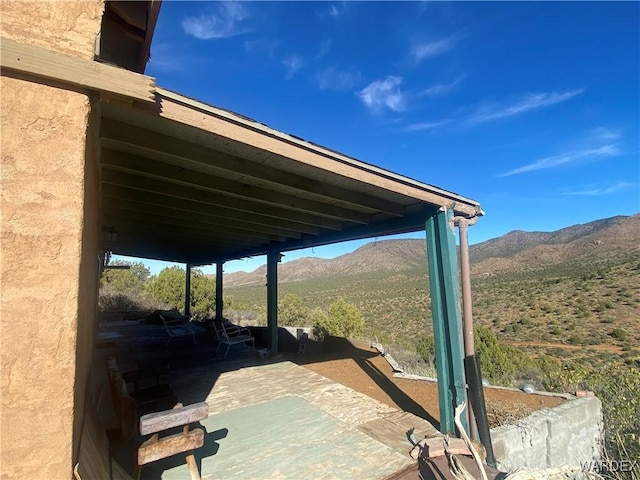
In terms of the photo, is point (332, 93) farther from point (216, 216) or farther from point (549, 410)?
point (549, 410)

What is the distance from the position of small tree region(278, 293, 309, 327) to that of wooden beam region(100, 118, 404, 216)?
11.4 meters

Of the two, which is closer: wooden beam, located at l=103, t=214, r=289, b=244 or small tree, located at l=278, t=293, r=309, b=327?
wooden beam, located at l=103, t=214, r=289, b=244

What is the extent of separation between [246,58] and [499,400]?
28.5 feet

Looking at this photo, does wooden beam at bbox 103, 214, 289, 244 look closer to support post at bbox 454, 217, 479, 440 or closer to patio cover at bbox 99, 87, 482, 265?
patio cover at bbox 99, 87, 482, 265

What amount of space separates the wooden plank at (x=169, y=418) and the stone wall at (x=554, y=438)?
3.04 m

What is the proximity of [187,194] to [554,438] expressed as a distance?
5.37 m

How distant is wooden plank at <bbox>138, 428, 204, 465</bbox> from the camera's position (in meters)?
2.53

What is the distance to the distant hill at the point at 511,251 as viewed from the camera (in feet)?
119

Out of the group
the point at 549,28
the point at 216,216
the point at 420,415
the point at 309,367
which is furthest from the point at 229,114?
the point at 549,28

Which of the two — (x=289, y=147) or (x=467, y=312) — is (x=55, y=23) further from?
(x=467, y=312)

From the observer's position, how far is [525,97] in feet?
50.3

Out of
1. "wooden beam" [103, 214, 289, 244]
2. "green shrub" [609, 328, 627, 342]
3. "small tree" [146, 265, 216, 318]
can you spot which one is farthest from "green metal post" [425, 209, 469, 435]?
"green shrub" [609, 328, 627, 342]

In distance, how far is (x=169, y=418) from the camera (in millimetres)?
2615

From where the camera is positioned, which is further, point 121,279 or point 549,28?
point 121,279
